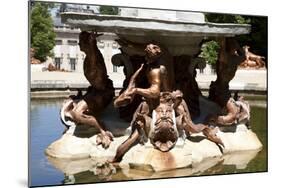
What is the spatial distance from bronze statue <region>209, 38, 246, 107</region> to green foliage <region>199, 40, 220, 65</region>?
1.8 inches

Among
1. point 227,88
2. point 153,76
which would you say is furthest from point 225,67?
point 153,76

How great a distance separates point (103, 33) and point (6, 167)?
1.20m

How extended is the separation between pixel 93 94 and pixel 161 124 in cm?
59

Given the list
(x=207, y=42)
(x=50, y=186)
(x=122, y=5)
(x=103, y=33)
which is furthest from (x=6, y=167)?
(x=207, y=42)

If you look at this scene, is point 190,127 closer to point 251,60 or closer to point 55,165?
point 251,60

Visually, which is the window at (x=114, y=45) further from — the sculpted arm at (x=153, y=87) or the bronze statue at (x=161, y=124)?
the bronze statue at (x=161, y=124)

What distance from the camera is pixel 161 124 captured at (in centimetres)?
445

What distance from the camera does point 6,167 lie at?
13.0 feet

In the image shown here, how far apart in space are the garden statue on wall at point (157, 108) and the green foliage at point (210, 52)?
32 centimetres

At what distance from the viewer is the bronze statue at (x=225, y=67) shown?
4711 mm

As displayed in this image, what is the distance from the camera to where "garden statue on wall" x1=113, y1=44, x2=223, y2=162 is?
14.4ft

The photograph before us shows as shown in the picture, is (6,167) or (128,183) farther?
(128,183)

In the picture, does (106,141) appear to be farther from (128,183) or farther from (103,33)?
→ (103,33)
